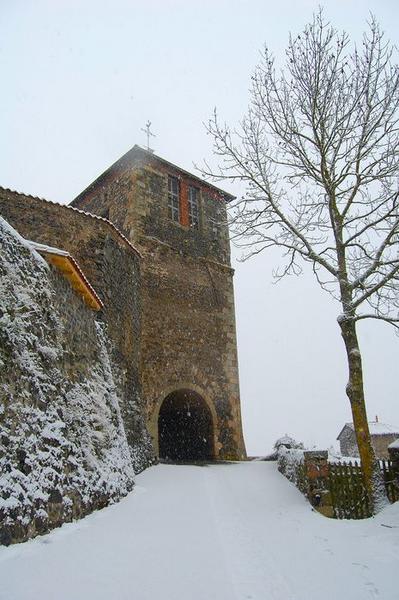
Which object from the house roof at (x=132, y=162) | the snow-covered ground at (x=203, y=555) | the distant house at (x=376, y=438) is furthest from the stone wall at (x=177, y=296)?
the distant house at (x=376, y=438)

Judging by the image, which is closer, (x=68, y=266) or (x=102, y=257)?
(x=68, y=266)

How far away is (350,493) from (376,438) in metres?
25.8

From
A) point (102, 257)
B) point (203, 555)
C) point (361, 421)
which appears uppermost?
point (102, 257)

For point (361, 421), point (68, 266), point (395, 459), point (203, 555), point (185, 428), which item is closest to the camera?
point (203, 555)

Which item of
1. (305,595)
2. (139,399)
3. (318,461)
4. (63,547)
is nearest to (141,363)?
(139,399)

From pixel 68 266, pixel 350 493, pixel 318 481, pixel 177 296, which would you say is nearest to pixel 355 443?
pixel 177 296

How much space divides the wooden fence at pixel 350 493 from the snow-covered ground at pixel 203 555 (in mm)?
719

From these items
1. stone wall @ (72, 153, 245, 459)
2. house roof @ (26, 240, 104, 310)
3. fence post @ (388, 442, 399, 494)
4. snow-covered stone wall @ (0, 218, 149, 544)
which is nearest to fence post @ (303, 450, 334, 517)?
fence post @ (388, 442, 399, 494)

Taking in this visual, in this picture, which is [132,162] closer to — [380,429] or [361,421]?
[361,421]

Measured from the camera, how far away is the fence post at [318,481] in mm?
7352

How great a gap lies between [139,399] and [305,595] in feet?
26.0

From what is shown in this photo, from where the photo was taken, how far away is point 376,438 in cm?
3061

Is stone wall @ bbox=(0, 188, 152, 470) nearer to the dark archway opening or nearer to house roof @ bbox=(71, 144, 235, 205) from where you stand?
the dark archway opening

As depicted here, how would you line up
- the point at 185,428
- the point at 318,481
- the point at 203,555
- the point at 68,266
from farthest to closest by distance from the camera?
the point at 185,428 < the point at 318,481 < the point at 68,266 < the point at 203,555
